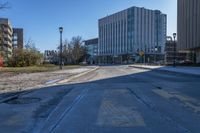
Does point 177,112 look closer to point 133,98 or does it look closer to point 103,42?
point 133,98

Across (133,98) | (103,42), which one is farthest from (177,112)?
(103,42)

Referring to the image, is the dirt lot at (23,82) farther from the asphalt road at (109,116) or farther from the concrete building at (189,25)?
the concrete building at (189,25)

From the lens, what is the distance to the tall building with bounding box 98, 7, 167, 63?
538 feet

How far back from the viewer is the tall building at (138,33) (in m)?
164

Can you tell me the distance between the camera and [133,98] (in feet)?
51.0

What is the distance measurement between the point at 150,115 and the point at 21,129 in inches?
147

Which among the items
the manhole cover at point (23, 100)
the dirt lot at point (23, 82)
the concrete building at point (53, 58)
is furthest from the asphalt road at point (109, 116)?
the concrete building at point (53, 58)

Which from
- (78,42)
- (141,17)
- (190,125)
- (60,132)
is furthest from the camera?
(141,17)

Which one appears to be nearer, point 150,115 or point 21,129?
point 21,129

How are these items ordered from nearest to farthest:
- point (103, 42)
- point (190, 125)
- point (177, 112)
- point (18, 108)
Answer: point (190, 125), point (177, 112), point (18, 108), point (103, 42)

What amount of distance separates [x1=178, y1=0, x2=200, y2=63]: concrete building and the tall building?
5220cm

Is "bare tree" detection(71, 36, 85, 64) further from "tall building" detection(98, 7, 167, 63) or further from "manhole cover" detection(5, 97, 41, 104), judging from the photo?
"manhole cover" detection(5, 97, 41, 104)

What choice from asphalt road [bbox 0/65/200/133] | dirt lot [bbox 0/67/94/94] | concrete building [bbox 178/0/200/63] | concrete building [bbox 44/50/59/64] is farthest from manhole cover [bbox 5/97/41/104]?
concrete building [bbox 44/50/59/64]

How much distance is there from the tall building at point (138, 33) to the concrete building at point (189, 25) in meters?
52.2
